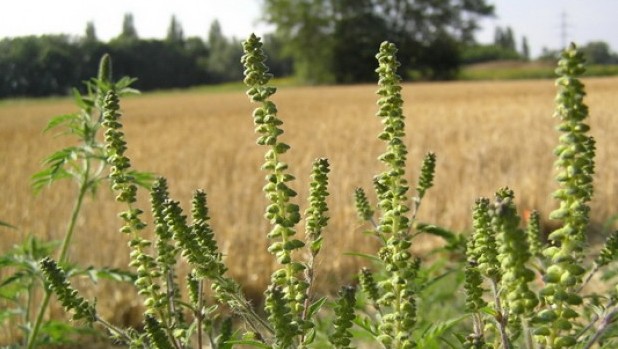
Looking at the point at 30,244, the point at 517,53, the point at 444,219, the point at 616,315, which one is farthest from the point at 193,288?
the point at 517,53

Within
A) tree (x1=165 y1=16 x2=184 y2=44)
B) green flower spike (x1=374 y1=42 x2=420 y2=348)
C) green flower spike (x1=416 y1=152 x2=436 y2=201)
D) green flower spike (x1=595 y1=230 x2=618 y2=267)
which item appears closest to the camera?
green flower spike (x1=374 y1=42 x2=420 y2=348)

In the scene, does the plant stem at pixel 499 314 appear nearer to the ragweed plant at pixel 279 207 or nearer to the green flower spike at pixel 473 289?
the green flower spike at pixel 473 289

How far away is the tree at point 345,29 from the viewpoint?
72.1m

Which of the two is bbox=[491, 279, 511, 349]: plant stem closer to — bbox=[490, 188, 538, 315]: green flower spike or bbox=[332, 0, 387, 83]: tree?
bbox=[490, 188, 538, 315]: green flower spike

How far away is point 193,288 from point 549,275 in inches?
30.5

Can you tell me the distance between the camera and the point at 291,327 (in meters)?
0.85

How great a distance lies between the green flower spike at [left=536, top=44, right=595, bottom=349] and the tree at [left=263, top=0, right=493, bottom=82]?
71156mm

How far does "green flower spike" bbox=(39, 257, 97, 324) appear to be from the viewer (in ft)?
3.65

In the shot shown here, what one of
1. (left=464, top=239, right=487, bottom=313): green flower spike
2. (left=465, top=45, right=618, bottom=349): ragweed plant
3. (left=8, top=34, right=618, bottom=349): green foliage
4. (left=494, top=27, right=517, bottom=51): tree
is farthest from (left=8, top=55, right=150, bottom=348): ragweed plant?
(left=494, top=27, right=517, bottom=51): tree

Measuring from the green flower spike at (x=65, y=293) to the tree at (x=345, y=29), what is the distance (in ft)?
232

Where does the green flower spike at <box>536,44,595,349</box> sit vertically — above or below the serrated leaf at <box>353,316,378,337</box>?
above

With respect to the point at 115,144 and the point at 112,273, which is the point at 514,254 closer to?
the point at 115,144

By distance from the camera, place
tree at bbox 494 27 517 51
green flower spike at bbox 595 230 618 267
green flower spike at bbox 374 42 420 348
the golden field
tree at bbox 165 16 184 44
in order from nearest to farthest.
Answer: green flower spike at bbox 374 42 420 348 < green flower spike at bbox 595 230 618 267 < the golden field < tree at bbox 165 16 184 44 < tree at bbox 494 27 517 51

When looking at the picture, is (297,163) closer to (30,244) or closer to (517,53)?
(30,244)
